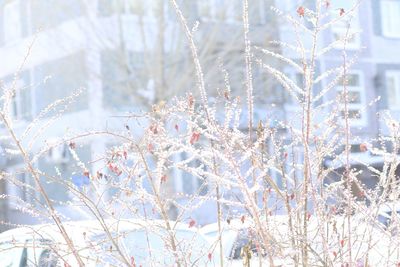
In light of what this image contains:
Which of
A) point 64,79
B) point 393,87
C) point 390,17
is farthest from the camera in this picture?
point 390,17

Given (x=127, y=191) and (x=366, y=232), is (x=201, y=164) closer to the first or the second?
(x=127, y=191)

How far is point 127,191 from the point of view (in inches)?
153

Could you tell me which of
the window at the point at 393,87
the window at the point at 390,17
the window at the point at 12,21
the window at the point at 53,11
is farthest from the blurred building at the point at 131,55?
the window at the point at 393,87

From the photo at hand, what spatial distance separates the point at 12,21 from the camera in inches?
999

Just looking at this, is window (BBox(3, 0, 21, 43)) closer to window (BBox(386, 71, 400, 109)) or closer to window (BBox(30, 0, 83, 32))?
window (BBox(30, 0, 83, 32))

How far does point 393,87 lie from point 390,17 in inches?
82.9

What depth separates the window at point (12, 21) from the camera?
82.1 feet

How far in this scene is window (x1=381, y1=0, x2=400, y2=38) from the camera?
89.0 ft

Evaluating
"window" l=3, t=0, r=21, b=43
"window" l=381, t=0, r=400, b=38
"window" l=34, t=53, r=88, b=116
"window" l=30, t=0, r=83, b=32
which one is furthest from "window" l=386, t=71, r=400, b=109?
"window" l=3, t=0, r=21, b=43

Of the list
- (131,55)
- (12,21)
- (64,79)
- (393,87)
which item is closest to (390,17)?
(393,87)

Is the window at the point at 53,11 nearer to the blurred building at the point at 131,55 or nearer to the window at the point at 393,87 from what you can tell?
the blurred building at the point at 131,55

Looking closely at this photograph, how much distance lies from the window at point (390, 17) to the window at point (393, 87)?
1.17 m

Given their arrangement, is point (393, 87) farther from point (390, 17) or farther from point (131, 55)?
point (131, 55)

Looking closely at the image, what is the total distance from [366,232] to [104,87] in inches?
699
